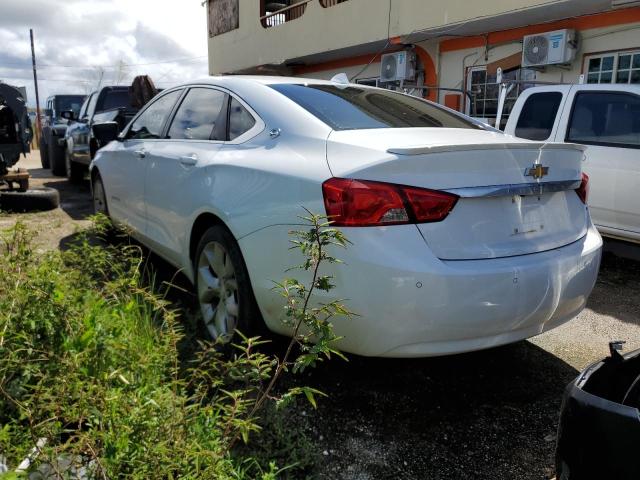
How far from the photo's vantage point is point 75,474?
169cm

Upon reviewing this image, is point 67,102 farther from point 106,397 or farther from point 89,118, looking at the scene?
point 106,397

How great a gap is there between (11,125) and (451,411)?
815 centimetres

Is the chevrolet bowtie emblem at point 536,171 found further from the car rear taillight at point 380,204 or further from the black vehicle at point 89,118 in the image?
the black vehicle at point 89,118

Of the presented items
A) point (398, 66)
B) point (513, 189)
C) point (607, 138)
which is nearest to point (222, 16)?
point (398, 66)

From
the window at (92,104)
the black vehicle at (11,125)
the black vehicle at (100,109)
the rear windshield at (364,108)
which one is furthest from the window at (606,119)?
the window at (92,104)

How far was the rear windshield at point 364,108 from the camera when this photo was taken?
283 centimetres

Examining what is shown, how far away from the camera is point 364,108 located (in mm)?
3051

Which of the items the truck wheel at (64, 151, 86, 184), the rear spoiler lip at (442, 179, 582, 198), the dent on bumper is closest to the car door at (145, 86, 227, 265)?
the dent on bumper

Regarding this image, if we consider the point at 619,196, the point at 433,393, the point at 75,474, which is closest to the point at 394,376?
the point at 433,393

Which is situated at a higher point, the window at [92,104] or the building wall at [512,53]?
the building wall at [512,53]

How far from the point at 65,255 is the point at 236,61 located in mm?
17961

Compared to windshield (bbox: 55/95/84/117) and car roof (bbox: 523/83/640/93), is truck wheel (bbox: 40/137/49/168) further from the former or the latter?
car roof (bbox: 523/83/640/93)

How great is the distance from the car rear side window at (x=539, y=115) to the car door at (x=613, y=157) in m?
0.32

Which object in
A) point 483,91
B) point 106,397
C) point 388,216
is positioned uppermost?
point 483,91
